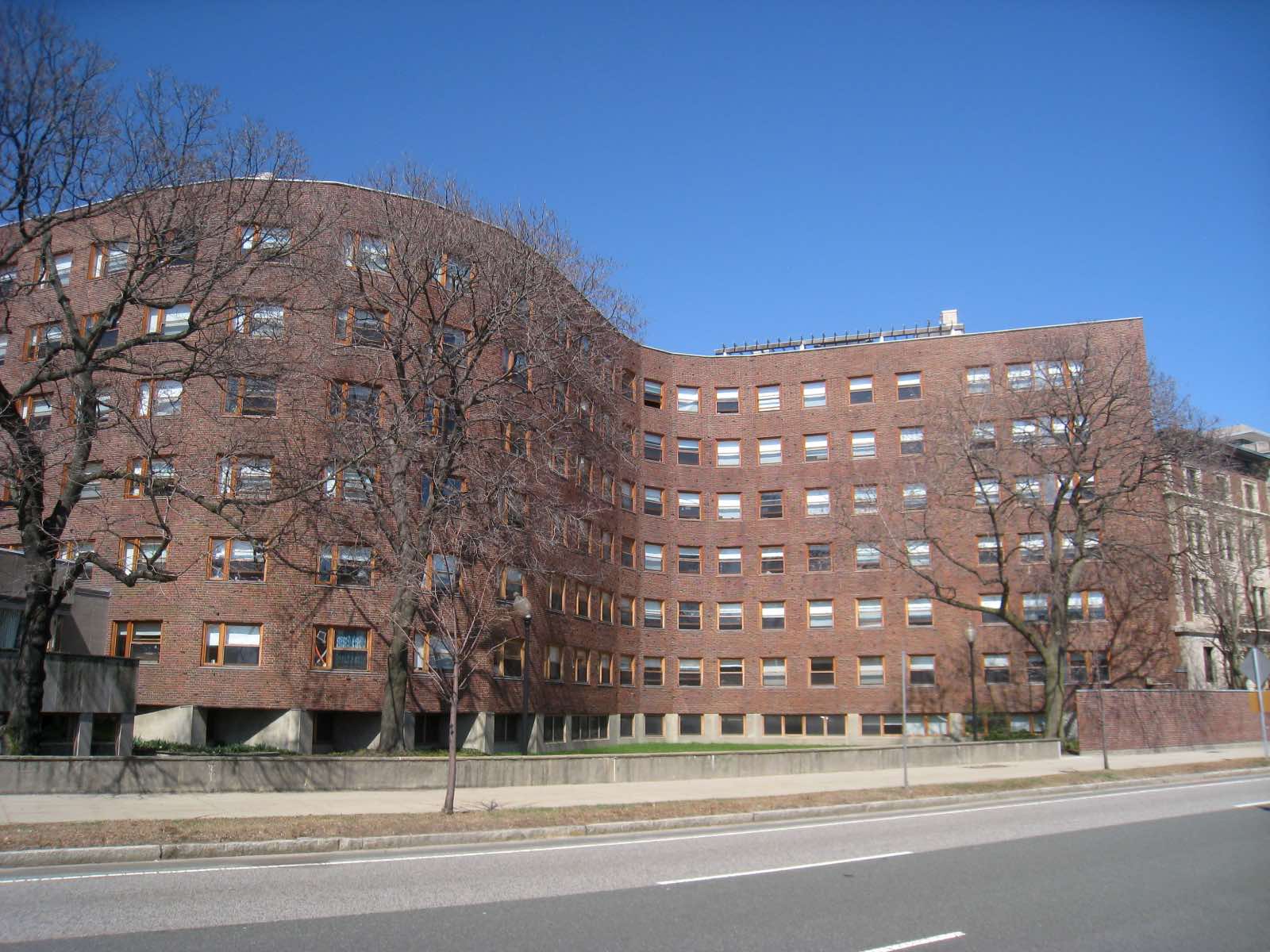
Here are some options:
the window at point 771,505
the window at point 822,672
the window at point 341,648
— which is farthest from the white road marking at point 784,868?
the window at point 771,505

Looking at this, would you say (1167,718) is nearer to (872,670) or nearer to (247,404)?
(872,670)

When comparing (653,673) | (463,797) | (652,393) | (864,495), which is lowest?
(463,797)

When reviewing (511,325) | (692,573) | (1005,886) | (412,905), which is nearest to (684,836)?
(1005,886)

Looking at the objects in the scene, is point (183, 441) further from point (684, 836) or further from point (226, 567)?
point (684, 836)

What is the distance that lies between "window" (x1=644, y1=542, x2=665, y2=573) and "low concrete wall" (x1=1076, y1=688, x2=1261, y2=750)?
18.9 meters

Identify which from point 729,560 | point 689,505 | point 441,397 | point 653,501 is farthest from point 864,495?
point 441,397

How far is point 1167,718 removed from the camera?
35.8 m

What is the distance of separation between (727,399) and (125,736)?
3161 centimetres

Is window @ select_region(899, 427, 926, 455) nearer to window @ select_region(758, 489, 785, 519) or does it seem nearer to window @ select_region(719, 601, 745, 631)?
window @ select_region(758, 489, 785, 519)

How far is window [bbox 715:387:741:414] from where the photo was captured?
163 ft

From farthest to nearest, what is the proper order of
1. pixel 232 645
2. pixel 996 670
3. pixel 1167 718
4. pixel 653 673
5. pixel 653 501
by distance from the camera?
pixel 653 501 < pixel 653 673 < pixel 996 670 < pixel 1167 718 < pixel 232 645

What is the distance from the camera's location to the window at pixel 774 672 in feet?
155

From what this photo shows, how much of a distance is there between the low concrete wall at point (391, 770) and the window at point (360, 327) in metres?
12.2

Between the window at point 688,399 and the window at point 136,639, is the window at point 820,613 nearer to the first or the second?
the window at point 688,399
